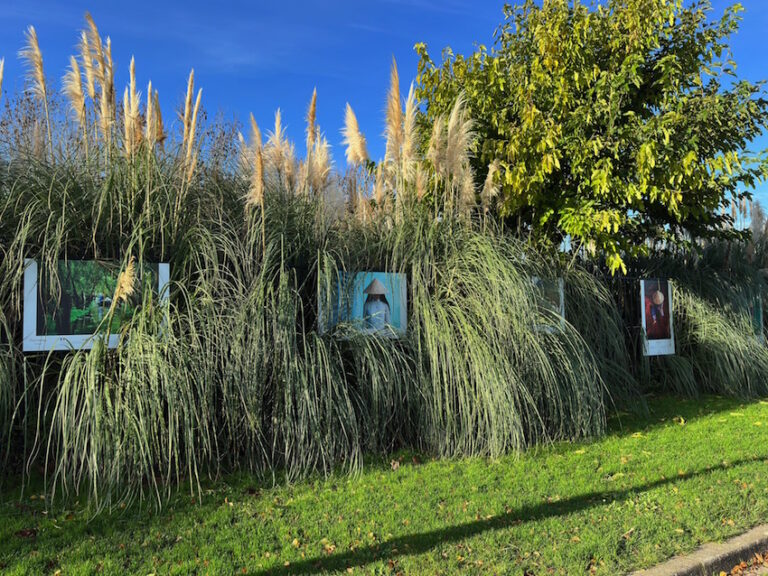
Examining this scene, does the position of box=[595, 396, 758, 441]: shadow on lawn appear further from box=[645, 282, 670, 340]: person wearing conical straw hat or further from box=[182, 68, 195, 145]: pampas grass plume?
box=[182, 68, 195, 145]: pampas grass plume

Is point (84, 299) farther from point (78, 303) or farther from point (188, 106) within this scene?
point (188, 106)

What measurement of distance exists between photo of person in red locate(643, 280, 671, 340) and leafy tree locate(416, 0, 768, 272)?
29.7 inches

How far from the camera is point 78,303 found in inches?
188

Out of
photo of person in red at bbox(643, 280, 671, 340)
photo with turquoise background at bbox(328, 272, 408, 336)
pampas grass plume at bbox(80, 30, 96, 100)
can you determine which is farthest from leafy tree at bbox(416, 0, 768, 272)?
pampas grass plume at bbox(80, 30, 96, 100)

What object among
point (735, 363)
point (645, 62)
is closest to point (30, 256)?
point (645, 62)

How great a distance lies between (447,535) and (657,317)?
5.94 meters

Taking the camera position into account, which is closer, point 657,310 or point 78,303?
point 78,303

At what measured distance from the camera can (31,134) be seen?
5.58 meters

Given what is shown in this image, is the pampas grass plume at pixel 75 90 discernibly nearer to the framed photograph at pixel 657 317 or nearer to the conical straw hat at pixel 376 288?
the conical straw hat at pixel 376 288

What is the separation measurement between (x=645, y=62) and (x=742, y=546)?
6.36 metres

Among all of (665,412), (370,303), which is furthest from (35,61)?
(665,412)

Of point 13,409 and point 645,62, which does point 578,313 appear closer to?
point 645,62

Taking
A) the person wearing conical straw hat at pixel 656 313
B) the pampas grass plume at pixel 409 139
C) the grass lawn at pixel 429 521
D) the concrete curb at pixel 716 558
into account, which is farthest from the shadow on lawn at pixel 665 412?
the pampas grass plume at pixel 409 139

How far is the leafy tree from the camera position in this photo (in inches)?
287
